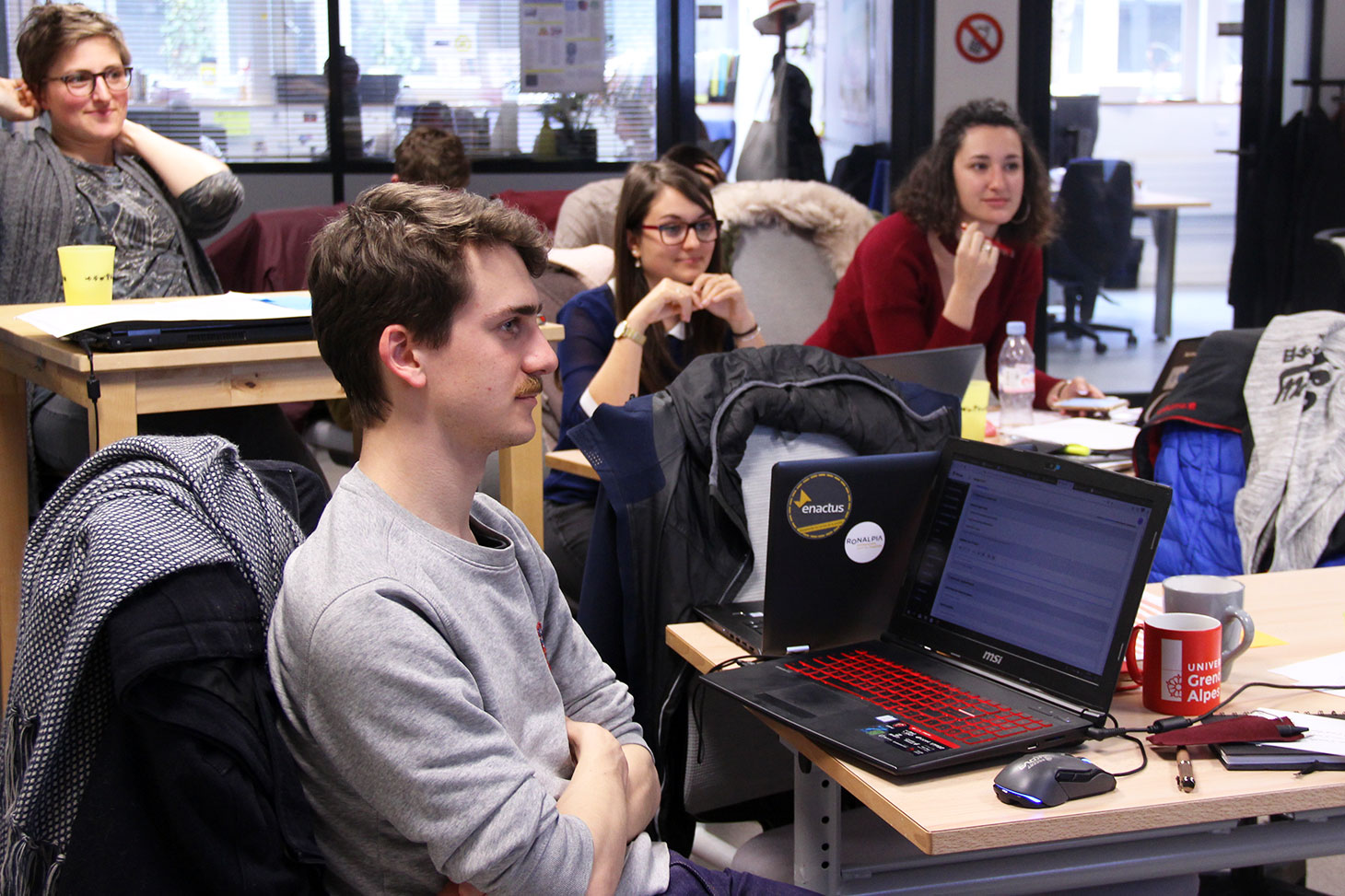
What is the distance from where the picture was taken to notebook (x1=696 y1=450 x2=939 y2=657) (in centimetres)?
154

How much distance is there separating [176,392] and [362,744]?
1.25 meters

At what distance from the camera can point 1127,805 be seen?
1146mm

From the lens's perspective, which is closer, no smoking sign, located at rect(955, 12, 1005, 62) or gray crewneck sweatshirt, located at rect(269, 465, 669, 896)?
gray crewneck sweatshirt, located at rect(269, 465, 669, 896)

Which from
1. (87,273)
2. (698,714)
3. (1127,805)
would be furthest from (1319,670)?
(87,273)

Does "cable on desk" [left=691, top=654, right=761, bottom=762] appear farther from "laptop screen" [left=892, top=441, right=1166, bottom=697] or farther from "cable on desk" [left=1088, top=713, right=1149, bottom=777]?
"cable on desk" [left=1088, top=713, right=1149, bottom=777]

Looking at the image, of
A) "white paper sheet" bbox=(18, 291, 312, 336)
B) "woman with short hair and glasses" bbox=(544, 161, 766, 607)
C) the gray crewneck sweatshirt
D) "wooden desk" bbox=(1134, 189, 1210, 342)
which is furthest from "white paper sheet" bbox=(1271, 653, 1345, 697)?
"wooden desk" bbox=(1134, 189, 1210, 342)

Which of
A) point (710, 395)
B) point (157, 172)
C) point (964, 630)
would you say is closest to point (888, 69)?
point (157, 172)

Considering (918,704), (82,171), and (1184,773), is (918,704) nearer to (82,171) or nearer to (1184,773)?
→ (1184,773)

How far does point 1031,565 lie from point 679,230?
64.0 inches

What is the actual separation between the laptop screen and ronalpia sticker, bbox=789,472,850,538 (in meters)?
0.10

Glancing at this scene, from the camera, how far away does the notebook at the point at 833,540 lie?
60.4 inches

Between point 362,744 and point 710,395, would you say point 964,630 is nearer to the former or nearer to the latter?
point 710,395

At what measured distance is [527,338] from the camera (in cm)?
124

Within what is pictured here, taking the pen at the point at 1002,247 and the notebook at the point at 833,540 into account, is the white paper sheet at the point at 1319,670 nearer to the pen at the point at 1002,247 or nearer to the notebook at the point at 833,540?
the notebook at the point at 833,540
